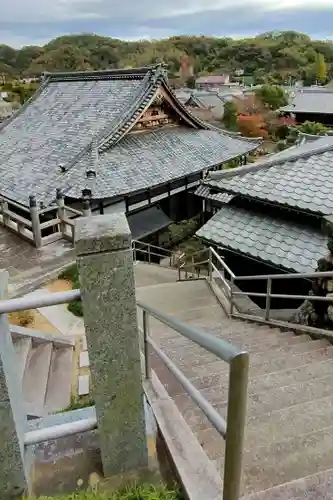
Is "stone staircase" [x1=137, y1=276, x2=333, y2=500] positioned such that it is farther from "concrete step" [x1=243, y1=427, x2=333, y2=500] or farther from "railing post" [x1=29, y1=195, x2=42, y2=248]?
"railing post" [x1=29, y1=195, x2=42, y2=248]

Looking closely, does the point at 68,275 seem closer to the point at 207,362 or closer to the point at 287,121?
the point at 207,362

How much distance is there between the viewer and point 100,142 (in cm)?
1224

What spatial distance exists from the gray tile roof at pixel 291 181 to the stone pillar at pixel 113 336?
5.10m

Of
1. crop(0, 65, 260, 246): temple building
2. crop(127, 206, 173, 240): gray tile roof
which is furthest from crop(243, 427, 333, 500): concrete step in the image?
crop(127, 206, 173, 240): gray tile roof

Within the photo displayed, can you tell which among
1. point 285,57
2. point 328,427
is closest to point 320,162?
point 328,427

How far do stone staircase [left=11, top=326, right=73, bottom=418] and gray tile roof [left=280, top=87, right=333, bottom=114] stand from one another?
3491 cm

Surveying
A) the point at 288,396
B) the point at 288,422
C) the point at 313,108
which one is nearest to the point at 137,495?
the point at 288,422

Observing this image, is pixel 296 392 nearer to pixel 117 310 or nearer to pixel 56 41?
pixel 117 310

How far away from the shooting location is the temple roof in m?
Result: 11.7

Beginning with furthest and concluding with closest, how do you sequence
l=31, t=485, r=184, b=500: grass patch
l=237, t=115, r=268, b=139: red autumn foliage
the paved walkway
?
1. l=237, t=115, r=268, b=139: red autumn foliage
2. the paved walkway
3. l=31, t=485, r=184, b=500: grass patch

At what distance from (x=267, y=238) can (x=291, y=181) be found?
1.11 m

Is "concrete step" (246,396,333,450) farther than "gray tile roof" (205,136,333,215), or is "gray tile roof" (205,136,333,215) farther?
"gray tile roof" (205,136,333,215)

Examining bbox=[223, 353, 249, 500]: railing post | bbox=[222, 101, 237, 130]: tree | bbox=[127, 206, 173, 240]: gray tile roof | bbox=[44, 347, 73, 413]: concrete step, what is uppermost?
bbox=[222, 101, 237, 130]: tree

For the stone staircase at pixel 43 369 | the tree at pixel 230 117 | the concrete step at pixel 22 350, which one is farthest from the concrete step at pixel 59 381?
the tree at pixel 230 117
